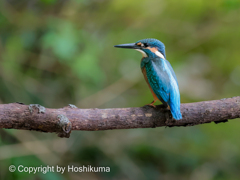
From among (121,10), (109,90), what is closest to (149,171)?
(109,90)

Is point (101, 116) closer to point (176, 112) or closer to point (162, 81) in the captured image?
point (176, 112)

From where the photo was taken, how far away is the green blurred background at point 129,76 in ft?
10.6

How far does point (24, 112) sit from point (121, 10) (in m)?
2.51

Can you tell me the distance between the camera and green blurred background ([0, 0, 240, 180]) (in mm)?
3222

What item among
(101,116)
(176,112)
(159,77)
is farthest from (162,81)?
(101,116)

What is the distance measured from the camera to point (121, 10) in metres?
3.70

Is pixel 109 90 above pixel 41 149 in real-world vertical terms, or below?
above

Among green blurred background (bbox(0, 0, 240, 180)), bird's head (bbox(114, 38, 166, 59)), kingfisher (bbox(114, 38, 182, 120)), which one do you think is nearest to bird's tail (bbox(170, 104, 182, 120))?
kingfisher (bbox(114, 38, 182, 120))

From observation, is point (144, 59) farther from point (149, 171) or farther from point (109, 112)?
point (149, 171)

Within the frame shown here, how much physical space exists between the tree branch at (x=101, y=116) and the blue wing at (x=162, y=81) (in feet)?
0.27

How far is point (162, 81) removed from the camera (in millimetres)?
2094

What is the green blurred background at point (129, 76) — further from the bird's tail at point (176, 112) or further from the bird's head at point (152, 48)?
the bird's tail at point (176, 112)

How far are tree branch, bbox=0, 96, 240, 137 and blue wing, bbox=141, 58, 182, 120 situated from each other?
0.27 feet

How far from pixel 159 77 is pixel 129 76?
1707 mm
